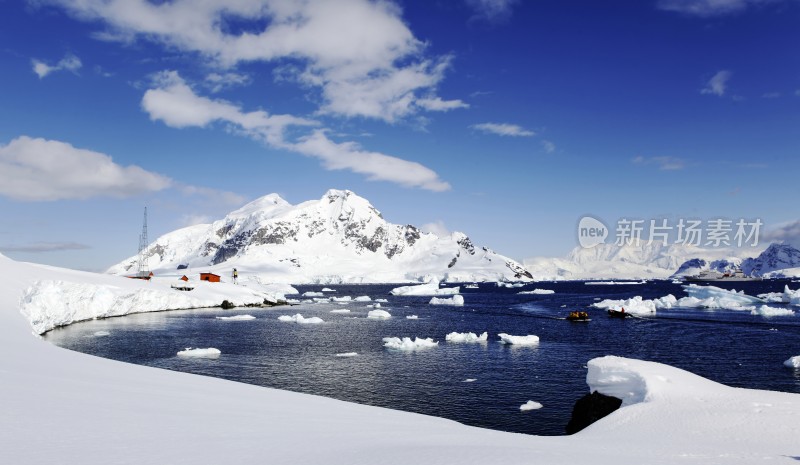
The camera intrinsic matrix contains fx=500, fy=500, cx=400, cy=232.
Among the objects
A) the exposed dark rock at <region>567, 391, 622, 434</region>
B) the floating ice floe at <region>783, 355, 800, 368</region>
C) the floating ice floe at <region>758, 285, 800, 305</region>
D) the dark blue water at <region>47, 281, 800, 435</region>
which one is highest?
the floating ice floe at <region>758, 285, 800, 305</region>

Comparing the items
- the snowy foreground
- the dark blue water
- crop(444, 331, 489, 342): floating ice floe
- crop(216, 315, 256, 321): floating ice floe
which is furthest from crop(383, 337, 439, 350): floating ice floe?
crop(216, 315, 256, 321): floating ice floe

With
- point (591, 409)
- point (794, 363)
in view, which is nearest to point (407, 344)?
point (591, 409)

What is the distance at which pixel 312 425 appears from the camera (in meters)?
17.1

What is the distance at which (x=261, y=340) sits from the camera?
200 ft

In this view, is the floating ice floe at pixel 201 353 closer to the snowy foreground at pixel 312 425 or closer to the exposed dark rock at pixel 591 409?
the snowy foreground at pixel 312 425

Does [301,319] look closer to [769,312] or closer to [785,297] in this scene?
[769,312]

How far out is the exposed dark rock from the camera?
24016 mm

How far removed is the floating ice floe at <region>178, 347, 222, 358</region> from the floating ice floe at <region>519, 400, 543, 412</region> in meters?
31.2

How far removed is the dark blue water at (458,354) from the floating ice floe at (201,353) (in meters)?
1.06

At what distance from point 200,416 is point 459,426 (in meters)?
10.1

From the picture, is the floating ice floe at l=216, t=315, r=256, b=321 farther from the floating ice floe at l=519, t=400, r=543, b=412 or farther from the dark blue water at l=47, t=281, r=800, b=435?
the floating ice floe at l=519, t=400, r=543, b=412

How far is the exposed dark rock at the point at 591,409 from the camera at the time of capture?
24016mm

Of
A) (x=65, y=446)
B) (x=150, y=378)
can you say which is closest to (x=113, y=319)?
(x=150, y=378)

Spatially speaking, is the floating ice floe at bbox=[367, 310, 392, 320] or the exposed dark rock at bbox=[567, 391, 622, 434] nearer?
the exposed dark rock at bbox=[567, 391, 622, 434]
